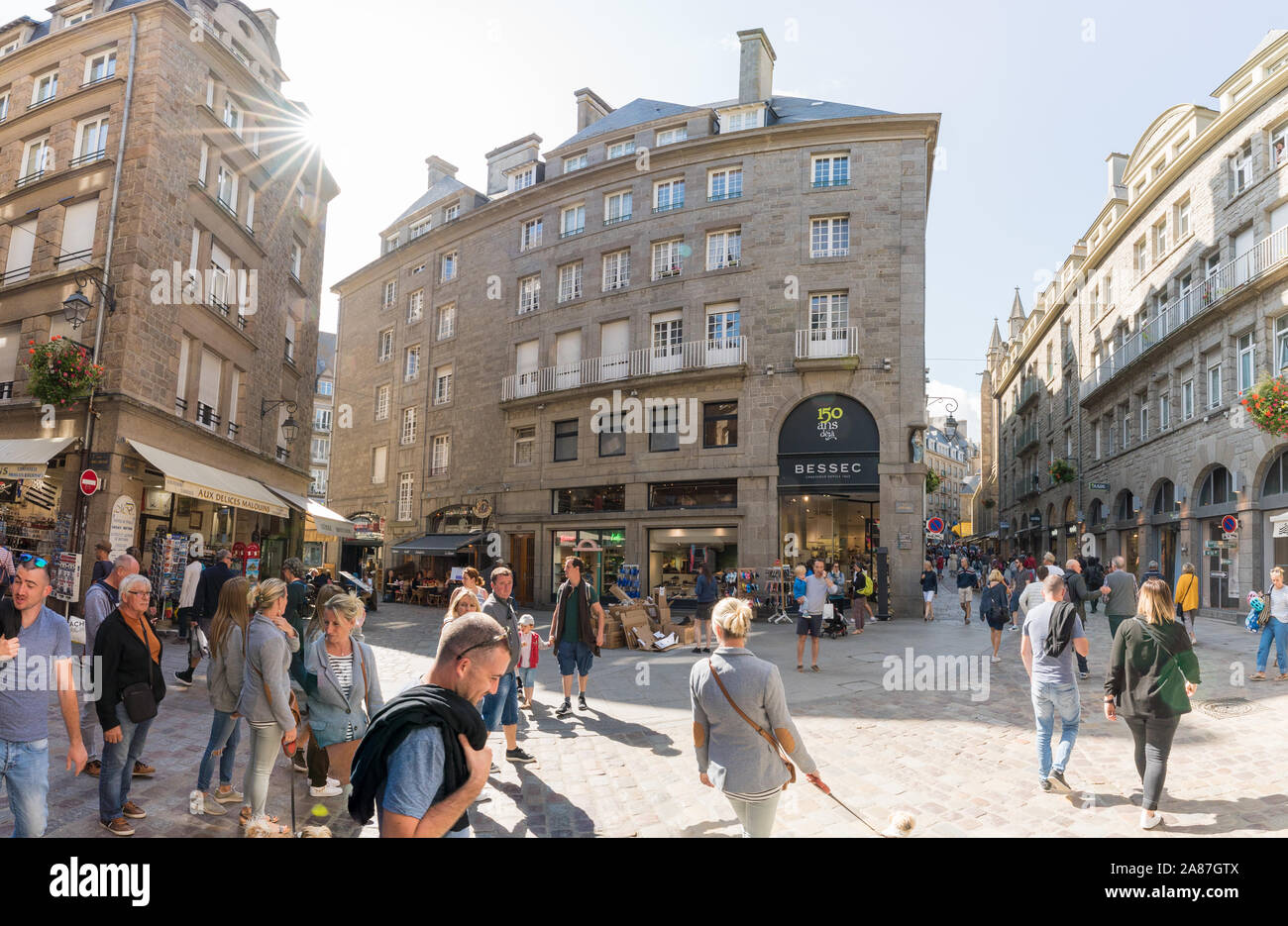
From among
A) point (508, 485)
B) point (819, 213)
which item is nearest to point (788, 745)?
point (819, 213)

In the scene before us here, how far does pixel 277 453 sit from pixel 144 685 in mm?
19369

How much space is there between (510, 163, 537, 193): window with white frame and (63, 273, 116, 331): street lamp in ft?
53.9

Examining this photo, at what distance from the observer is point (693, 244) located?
78.8 ft

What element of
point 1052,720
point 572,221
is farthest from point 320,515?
point 1052,720

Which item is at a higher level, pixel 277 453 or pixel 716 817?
pixel 277 453

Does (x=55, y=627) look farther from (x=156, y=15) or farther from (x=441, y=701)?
(x=156, y=15)

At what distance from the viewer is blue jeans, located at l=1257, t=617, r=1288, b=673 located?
10391 mm

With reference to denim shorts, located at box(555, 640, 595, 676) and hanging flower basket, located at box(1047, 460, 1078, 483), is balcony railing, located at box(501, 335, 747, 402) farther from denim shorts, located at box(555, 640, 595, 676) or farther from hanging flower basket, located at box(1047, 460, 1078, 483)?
hanging flower basket, located at box(1047, 460, 1078, 483)

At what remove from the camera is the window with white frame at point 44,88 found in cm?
1795

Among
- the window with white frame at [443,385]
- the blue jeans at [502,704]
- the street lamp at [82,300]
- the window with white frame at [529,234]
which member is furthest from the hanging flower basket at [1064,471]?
the street lamp at [82,300]

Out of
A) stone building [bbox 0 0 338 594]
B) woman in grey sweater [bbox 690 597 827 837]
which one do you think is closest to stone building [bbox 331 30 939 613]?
stone building [bbox 0 0 338 594]

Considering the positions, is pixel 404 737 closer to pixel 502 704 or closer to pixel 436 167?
pixel 502 704

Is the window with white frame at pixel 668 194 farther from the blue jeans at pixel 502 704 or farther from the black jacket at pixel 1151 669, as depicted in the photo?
the black jacket at pixel 1151 669
